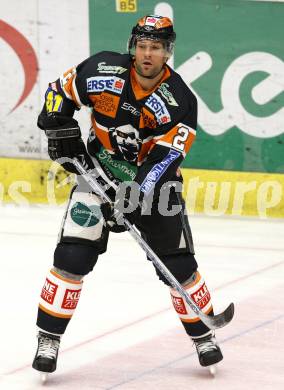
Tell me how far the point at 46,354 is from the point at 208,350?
0.69m

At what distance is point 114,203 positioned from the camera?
5.10m

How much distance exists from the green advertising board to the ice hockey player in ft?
10.6

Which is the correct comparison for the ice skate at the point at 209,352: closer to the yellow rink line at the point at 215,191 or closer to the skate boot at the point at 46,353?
the skate boot at the point at 46,353

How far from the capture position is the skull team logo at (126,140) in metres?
5.15

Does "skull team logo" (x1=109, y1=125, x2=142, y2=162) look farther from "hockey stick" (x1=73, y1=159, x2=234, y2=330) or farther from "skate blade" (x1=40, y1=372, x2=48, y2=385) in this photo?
"skate blade" (x1=40, y1=372, x2=48, y2=385)

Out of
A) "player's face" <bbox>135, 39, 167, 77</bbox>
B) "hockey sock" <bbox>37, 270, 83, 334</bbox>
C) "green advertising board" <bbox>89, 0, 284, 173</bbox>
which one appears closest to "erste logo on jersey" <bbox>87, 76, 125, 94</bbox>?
"player's face" <bbox>135, 39, 167, 77</bbox>

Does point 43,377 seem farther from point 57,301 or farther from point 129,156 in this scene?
point 129,156

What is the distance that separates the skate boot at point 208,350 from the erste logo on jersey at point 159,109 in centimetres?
98

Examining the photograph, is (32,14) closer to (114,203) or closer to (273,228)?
(273,228)

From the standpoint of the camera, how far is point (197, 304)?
5270 mm

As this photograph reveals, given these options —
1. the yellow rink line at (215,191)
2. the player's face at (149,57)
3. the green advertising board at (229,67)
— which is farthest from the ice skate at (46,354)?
the green advertising board at (229,67)

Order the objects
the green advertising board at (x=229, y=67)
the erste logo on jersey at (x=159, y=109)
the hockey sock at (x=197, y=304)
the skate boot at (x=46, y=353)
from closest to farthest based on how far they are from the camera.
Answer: the erste logo on jersey at (x=159, y=109) → the skate boot at (x=46, y=353) → the hockey sock at (x=197, y=304) → the green advertising board at (x=229, y=67)

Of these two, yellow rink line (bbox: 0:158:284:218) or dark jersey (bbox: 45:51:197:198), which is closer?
dark jersey (bbox: 45:51:197:198)

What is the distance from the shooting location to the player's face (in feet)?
16.5
